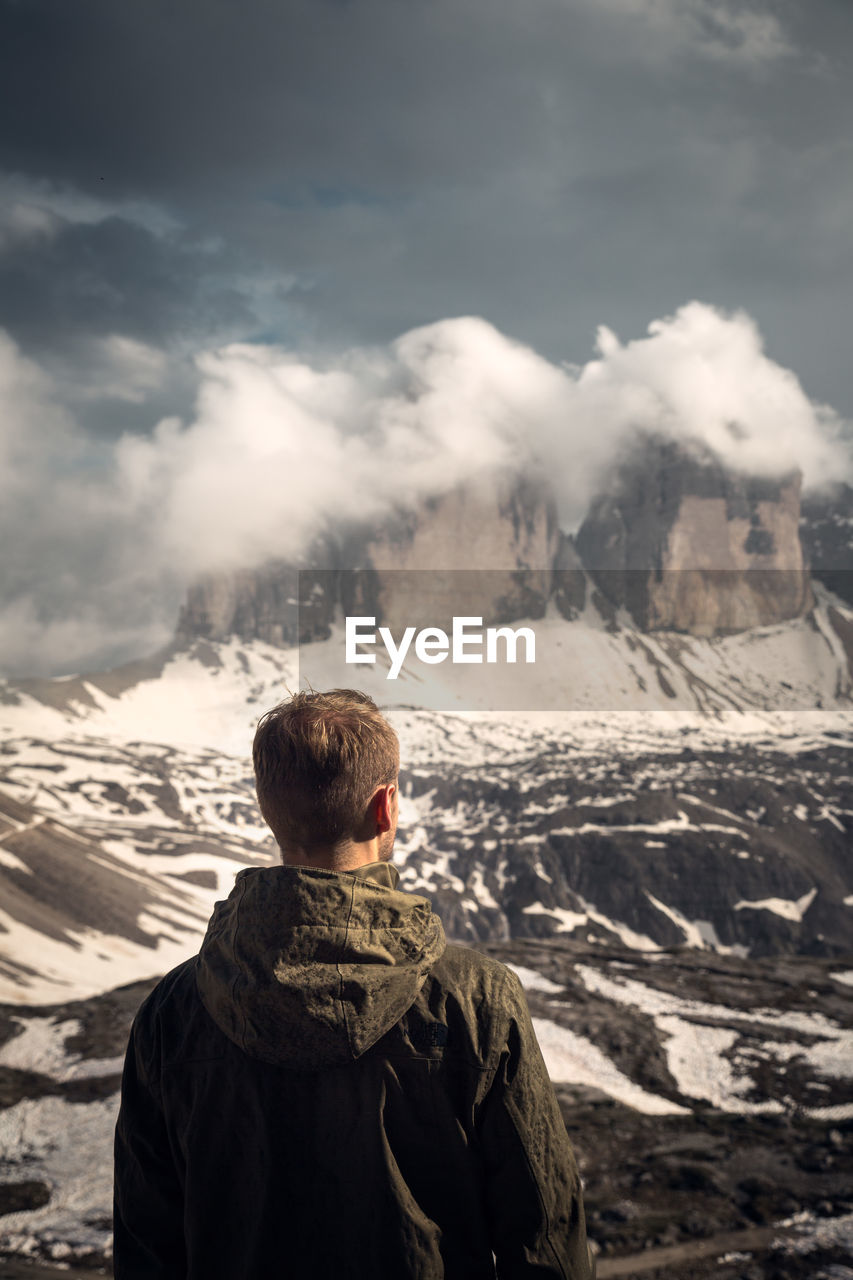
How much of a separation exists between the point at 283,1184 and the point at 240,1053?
47 cm

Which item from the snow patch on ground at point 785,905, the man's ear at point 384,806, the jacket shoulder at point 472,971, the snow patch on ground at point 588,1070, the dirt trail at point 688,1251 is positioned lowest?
the snow patch on ground at point 785,905

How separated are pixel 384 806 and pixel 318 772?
31 centimetres

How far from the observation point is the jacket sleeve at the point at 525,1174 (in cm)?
309

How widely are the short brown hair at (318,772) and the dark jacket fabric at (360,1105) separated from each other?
19 cm

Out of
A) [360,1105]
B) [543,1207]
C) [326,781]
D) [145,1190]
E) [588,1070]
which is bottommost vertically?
[588,1070]

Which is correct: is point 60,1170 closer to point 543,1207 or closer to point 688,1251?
point 688,1251

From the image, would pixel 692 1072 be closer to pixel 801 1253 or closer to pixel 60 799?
pixel 801 1253

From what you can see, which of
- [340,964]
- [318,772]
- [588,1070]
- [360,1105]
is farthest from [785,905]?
[318,772]

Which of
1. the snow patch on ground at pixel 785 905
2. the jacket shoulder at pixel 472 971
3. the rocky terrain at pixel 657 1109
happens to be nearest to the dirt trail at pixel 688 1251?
the rocky terrain at pixel 657 1109

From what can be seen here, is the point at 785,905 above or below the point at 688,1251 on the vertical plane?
below

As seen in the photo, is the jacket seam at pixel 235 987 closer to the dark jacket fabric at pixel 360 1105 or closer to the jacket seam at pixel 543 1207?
the dark jacket fabric at pixel 360 1105

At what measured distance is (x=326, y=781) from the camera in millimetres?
3176

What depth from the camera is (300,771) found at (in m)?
3.19

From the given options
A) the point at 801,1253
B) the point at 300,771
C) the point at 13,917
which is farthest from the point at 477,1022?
the point at 13,917
